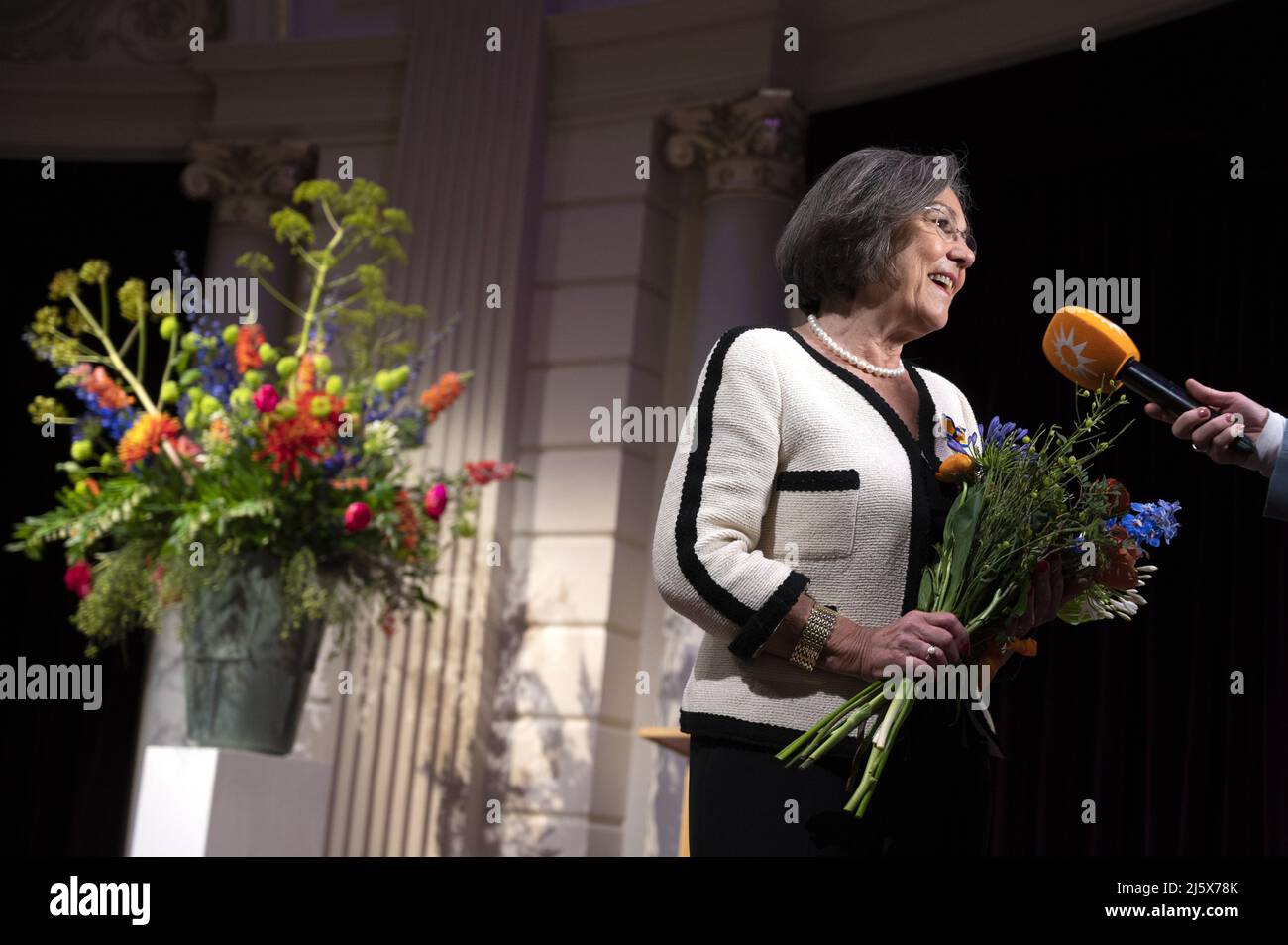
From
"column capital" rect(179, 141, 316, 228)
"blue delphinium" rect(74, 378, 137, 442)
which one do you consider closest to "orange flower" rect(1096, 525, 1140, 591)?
"blue delphinium" rect(74, 378, 137, 442)

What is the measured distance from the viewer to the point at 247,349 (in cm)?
411

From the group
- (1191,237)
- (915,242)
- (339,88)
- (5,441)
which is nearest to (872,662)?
(915,242)

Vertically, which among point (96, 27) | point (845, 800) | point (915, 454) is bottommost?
point (845, 800)

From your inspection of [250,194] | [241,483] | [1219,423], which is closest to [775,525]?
[1219,423]

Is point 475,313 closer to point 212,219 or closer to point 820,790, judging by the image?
point 212,219

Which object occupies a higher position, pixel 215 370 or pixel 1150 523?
pixel 215 370

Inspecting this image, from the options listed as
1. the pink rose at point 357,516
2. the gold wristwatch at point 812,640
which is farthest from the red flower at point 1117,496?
the pink rose at point 357,516

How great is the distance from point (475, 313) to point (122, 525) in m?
2.04

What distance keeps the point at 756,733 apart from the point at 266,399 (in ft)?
7.99

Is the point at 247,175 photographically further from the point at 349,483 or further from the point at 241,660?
the point at 241,660

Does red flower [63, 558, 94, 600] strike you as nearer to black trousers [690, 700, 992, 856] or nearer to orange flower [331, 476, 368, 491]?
orange flower [331, 476, 368, 491]

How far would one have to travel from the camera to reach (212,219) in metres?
6.45

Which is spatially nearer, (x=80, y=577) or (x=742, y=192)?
(x=80, y=577)

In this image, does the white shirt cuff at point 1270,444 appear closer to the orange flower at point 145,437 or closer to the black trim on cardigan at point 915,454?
the black trim on cardigan at point 915,454
